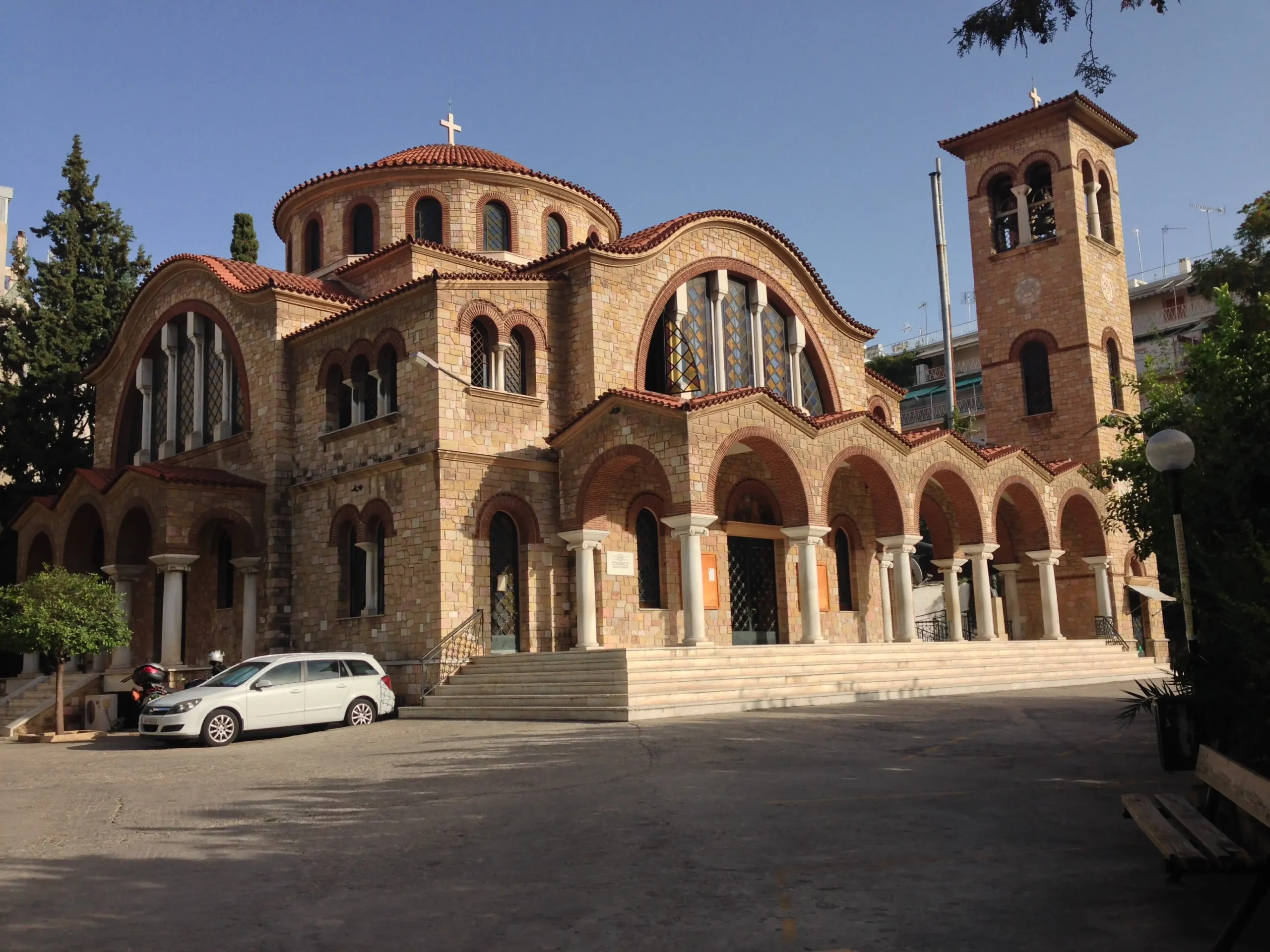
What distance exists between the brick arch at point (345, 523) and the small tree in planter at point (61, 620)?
3.77 metres

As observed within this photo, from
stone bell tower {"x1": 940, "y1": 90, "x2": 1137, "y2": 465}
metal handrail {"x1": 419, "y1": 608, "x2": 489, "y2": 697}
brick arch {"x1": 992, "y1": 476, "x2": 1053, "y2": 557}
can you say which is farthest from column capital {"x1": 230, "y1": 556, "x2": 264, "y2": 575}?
stone bell tower {"x1": 940, "y1": 90, "x2": 1137, "y2": 465}

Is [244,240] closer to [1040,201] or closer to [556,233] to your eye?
[556,233]

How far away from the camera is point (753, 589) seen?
22.6m

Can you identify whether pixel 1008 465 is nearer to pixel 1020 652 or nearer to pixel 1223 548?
pixel 1020 652

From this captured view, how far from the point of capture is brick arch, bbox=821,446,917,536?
70.5ft

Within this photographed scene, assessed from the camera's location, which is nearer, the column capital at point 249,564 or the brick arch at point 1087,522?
the column capital at point 249,564

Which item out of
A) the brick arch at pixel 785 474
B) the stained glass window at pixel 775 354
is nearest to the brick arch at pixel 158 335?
the brick arch at pixel 785 474

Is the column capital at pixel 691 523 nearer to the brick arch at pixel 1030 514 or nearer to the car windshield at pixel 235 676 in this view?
the car windshield at pixel 235 676

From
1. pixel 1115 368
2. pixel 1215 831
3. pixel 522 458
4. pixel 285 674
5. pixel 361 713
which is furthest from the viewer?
pixel 1115 368

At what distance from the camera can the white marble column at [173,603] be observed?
69.9 feet

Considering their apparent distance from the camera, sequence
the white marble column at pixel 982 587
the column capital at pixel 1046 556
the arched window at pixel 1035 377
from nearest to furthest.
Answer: the white marble column at pixel 982 587
the column capital at pixel 1046 556
the arched window at pixel 1035 377

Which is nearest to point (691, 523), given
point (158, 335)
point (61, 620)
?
point (61, 620)

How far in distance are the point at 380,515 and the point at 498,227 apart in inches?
350

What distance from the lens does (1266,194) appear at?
18.3 metres
